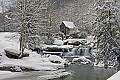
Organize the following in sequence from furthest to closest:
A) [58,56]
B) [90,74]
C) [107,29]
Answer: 1. [58,56]
2. [107,29]
3. [90,74]

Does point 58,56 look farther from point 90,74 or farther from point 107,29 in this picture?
point 90,74

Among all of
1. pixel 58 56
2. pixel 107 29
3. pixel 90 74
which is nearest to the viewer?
pixel 90 74

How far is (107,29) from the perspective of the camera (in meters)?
26.1

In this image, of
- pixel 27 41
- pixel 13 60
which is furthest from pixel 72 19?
pixel 13 60

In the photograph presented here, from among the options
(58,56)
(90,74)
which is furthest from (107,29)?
(58,56)

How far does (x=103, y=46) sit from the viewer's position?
27.1 m

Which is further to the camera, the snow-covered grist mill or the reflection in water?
the snow-covered grist mill

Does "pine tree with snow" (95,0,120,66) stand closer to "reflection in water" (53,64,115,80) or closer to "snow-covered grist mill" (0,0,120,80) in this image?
"snow-covered grist mill" (0,0,120,80)

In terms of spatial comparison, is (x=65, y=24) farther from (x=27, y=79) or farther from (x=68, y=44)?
(x=27, y=79)

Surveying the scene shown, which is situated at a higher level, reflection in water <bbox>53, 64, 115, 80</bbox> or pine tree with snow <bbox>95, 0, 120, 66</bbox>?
pine tree with snow <bbox>95, 0, 120, 66</bbox>

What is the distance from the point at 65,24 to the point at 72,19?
1050cm

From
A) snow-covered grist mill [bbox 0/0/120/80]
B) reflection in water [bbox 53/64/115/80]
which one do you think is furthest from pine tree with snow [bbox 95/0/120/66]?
reflection in water [bbox 53/64/115/80]

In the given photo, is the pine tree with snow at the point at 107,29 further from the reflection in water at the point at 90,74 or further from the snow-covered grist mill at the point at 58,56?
the reflection in water at the point at 90,74

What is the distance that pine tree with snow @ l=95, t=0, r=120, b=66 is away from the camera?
25547mm
